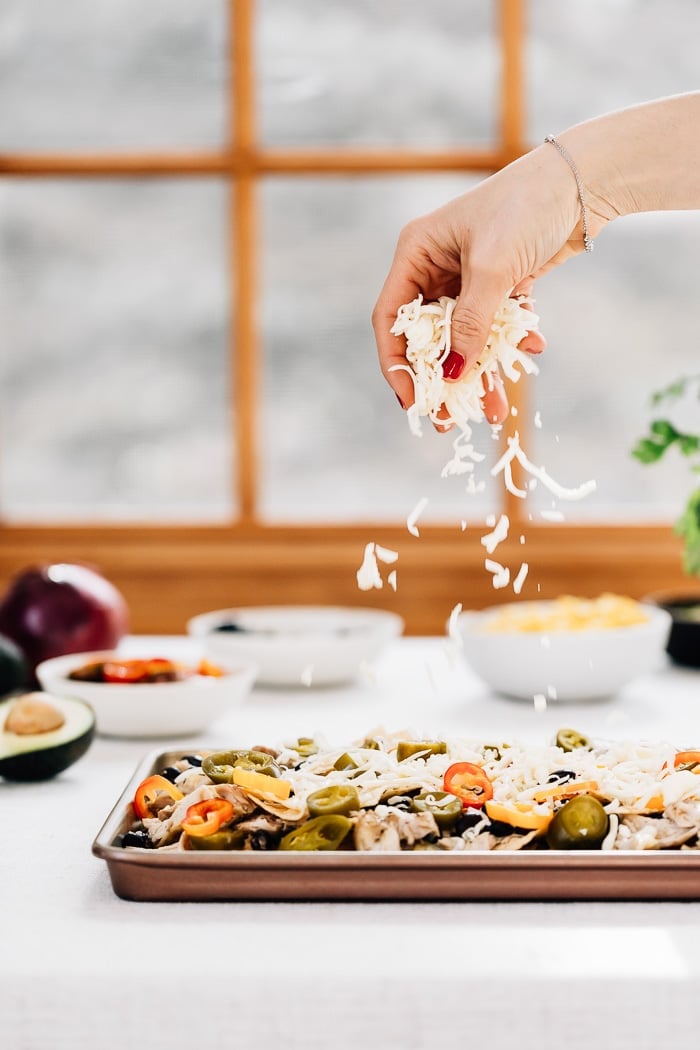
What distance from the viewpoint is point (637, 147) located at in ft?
4.31

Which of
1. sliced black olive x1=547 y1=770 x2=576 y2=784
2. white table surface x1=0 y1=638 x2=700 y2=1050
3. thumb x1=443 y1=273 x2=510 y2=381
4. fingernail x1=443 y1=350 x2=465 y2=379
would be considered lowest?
white table surface x1=0 y1=638 x2=700 y2=1050

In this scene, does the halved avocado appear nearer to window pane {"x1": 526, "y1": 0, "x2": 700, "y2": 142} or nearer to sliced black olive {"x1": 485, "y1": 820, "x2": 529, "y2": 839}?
sliced black olive {"x1": 485, "y1": 820, "x2": 529, "y2": 839}

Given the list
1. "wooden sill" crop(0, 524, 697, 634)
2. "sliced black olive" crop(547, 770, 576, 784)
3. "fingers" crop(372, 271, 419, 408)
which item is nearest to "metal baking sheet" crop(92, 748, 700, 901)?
"sliced black olive" crop(547, 770, 576, 784)

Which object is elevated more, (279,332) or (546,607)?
(279,332)

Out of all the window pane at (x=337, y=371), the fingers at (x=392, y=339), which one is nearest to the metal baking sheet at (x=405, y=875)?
the fingers at (x=392, y=339)

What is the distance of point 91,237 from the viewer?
330 centimetres

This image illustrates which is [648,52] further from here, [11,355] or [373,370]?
[11,355]

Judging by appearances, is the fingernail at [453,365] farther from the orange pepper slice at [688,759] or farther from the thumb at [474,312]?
the orange pepper slice at [688,759]

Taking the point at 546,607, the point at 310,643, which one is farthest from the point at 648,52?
the point at 310,643

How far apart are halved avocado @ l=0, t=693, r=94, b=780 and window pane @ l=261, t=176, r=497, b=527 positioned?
1.93 m

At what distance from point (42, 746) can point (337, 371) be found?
2.11 metres

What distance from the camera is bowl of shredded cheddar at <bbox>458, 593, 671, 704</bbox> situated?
1716 mm

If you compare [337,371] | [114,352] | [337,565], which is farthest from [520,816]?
[114,352]

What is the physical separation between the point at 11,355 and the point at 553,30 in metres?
1.75
